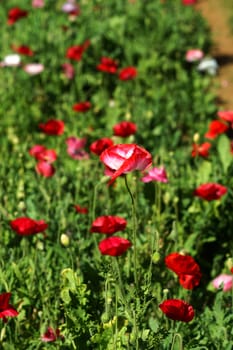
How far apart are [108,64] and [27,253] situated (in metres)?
1.93

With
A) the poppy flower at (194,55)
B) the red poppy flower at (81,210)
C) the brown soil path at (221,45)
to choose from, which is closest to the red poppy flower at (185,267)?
the red poppy flower at (81,210)

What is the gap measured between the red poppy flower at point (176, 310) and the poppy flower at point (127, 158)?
387 mm

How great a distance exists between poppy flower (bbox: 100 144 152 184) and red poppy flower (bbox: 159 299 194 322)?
0.39 meters

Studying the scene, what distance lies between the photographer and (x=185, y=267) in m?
2.38

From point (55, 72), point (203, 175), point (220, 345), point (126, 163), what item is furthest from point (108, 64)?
point (126, 163)

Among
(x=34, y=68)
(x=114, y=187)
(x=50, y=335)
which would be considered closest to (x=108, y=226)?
(x=50, y=335)

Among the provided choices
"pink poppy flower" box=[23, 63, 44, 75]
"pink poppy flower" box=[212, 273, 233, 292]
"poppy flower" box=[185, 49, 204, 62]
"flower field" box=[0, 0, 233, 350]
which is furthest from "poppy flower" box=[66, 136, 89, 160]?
"poppy flower" box=[185, 49, 204, 62]

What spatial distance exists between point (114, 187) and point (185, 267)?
4.68 ft

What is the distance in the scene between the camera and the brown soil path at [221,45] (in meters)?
5.66

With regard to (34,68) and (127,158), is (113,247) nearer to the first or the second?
(127,158)

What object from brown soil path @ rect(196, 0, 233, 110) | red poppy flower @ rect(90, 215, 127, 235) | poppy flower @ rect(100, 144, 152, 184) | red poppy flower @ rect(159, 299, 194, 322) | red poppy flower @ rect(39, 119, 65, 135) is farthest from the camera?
brown soil path @ rect(196, 0, 233, 110)

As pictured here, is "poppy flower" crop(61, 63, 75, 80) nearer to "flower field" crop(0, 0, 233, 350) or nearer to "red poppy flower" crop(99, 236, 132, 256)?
"flower field" crop(0, 0, 233, 350)

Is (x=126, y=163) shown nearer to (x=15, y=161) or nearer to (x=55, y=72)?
(x=15, y=161)

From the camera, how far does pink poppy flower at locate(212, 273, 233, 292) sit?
117 inches
